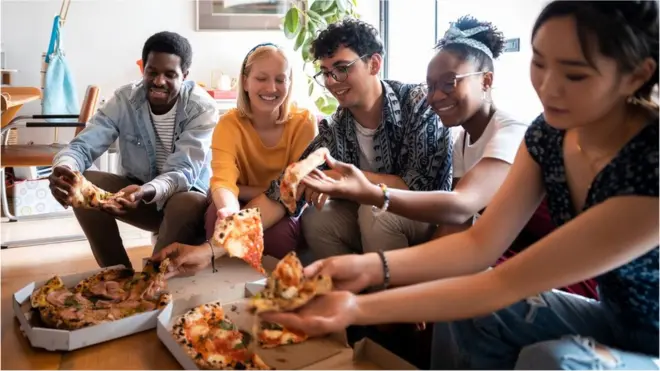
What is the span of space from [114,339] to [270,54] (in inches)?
43.3

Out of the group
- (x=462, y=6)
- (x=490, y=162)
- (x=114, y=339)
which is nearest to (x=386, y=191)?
(x=490, y=162)

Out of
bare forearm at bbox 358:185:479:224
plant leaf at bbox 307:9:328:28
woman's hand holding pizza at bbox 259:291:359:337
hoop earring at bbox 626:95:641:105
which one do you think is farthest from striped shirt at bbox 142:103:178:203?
hoop earring at bbox 626:95:641:105

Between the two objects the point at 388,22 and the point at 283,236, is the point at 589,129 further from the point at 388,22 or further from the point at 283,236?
the point at 388,22

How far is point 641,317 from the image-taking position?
40.2 inches

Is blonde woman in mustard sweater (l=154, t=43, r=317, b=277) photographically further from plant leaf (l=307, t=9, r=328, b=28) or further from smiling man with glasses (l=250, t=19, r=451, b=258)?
plant leaf (l=307, t=9, r=328, b=28)

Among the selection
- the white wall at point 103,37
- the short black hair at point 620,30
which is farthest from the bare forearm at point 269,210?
the white wall at point 103,37

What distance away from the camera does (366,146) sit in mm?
1921

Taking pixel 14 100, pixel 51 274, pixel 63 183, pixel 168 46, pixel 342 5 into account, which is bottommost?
pixel 51 274

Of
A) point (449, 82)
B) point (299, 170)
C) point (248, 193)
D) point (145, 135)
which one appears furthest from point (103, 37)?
point (449, 82)

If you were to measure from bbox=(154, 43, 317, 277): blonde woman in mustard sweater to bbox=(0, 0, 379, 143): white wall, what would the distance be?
2.16 metres

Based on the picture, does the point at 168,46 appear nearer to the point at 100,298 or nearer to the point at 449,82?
the point at 100,298

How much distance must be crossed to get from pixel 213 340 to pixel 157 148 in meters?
1.15

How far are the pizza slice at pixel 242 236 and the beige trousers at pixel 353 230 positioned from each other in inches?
12.5

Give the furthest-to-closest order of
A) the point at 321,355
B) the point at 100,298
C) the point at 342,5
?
the point at 342,5, the point at 100,298, the point at 321,355
